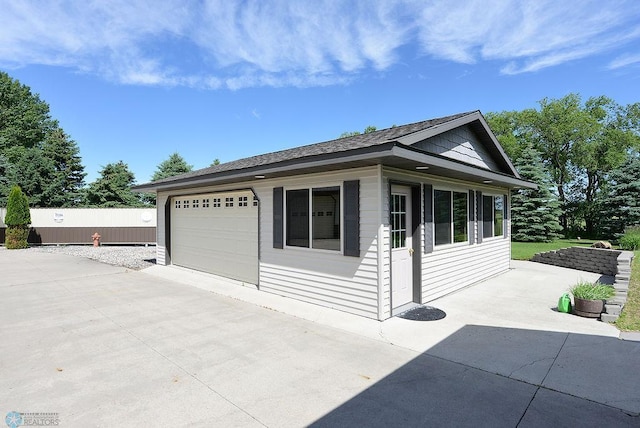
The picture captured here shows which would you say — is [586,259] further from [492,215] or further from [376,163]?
[376,163]

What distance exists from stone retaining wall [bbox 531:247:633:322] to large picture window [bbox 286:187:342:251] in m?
4.65

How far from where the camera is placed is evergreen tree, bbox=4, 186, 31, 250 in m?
16.5

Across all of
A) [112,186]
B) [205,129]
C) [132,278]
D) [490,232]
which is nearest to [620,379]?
[490,232]

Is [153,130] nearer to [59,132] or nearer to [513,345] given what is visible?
[59,132]

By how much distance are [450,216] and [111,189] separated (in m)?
29.6

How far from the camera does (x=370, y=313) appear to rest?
5359 millimetres

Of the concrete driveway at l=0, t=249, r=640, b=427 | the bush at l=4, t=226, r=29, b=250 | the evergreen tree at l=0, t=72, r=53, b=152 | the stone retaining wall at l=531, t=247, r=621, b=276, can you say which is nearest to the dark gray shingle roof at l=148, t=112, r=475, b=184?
the concrete driveway at l=0, t=249, r=640, b=427

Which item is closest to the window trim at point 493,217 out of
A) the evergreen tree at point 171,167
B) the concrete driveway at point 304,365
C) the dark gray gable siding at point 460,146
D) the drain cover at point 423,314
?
the dark gray gable siding at point 460,146

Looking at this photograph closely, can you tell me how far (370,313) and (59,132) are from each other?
3418 centimetres

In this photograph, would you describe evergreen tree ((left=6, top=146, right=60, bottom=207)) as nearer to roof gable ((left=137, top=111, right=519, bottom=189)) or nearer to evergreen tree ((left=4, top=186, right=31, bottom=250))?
evergreen tree ((left=4, top=186, right=31, bottom=250))

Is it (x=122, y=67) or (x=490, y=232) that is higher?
(x=122, y=67)

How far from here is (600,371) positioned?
3.47 m

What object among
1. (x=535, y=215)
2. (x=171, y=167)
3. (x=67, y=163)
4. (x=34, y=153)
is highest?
(x=34, y=153)

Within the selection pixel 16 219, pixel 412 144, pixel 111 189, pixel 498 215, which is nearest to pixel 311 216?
pixel 412 144
